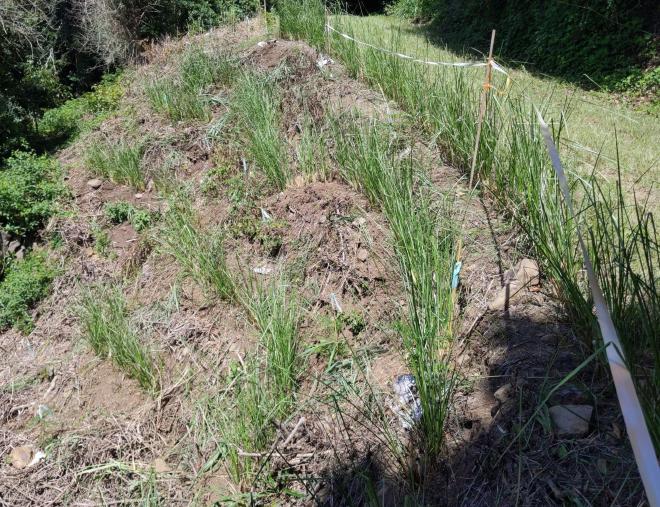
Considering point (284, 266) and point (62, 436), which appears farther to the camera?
point (284, 266)

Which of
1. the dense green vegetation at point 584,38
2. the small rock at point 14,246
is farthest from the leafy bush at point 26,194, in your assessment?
the dense green vegetation at point 584,38

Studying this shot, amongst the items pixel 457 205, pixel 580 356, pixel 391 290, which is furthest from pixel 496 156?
pixel 580 356

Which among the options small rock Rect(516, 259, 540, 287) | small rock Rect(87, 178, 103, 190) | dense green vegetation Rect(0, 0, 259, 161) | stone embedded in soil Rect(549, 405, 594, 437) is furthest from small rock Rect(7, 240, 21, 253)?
stone embedded in soil Rect(549, 405, 594, 437)

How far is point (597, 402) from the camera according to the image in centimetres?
212

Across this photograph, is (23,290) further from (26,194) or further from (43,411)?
(43,411)

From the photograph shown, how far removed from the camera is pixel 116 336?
3.44m

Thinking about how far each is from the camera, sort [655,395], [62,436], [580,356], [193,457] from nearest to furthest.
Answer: [655,395]
[580,356]
[193,457]
[62,436]

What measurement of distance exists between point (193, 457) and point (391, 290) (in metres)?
1.43

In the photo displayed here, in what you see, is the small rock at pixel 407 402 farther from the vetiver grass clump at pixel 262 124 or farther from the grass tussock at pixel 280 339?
the vetiver grass clump at pixel 262 124

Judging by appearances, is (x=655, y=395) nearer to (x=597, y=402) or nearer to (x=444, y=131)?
(x=597, y=402)

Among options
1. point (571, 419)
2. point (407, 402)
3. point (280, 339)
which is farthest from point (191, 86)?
point (571, 419)

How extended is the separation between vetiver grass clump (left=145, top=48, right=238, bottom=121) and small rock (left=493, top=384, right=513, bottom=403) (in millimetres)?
4824

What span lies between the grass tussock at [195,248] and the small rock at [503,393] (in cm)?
192

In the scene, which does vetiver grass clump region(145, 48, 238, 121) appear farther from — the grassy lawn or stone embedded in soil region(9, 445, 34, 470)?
stone embedded in soil region(9, 445, 34, 470)
